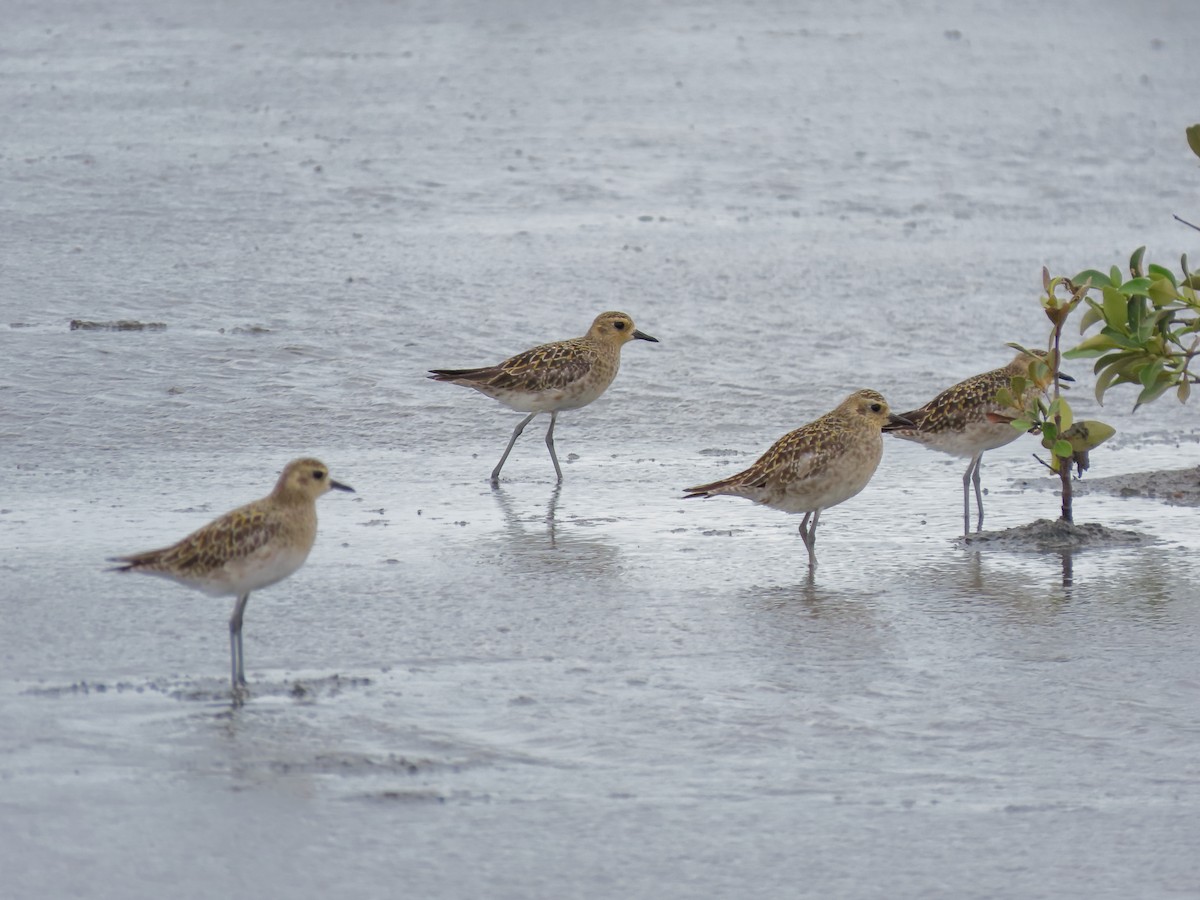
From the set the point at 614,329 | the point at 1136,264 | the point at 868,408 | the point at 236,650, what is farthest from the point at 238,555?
the point at 614,329

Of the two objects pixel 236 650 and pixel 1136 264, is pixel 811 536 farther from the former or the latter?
pixel 236 650

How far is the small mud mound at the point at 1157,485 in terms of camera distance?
9984mm

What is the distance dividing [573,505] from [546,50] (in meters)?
15.0

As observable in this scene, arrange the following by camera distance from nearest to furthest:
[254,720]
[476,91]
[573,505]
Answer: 1. [254,720]
2. [573,505]
3. [476,91]

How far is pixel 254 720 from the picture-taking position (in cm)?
665

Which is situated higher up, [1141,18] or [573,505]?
[1141,18]

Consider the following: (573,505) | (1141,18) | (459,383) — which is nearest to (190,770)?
(573,505)

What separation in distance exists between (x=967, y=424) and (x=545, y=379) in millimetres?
2426

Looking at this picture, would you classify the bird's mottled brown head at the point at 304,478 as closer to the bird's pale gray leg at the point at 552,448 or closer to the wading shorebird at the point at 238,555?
the wading shorebird at the point at 238,555

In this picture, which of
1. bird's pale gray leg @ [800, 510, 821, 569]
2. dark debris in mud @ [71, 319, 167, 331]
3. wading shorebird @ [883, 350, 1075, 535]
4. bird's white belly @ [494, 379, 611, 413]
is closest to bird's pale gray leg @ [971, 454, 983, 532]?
wading shorebird @ [883, 350, 1075, 535]

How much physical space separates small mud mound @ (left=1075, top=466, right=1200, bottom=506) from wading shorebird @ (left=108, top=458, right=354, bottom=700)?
4632 millimetres

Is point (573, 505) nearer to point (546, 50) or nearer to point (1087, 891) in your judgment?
point (1087, 891)

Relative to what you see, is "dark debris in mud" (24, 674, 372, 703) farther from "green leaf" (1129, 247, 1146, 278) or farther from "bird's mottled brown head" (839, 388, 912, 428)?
"green leaf" (1129, 247, 1146, 278)

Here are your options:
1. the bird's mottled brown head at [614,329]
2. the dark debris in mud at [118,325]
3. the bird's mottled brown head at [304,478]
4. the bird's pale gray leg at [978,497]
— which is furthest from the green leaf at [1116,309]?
the dark debris in mud at [118,325]
